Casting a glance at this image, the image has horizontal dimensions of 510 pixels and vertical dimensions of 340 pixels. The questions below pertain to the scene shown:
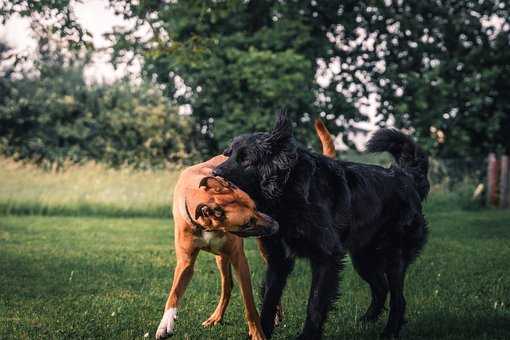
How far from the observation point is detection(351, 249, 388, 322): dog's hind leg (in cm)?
546

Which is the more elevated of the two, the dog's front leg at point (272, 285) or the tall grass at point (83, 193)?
the dog's front leg at point (272, 285)

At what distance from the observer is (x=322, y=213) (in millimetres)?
4426

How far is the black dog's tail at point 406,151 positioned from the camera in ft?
18.5

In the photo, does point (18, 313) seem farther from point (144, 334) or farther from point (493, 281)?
point (493, 281)

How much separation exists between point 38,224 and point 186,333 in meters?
9.38

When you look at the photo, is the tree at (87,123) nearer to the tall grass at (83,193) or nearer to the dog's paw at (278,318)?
the tall grass at (83,193)

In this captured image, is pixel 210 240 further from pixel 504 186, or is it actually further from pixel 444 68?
pixel 444 68

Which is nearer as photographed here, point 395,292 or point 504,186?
point 395,292

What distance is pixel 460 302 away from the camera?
236 inches


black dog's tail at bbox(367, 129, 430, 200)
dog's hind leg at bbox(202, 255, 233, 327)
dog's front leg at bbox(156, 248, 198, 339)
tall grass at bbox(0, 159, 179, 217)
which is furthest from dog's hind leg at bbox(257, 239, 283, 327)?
tall grass at bbox(0, 159, 179, 217)

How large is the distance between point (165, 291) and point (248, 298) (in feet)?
7.09

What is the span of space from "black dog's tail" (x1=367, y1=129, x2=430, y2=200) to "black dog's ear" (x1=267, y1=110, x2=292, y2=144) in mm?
1557

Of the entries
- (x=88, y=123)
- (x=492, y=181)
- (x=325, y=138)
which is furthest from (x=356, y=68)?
(x=325, y=138)

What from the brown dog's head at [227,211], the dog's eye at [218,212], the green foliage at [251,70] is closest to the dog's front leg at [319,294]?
the brown dog's head at [227,211]
